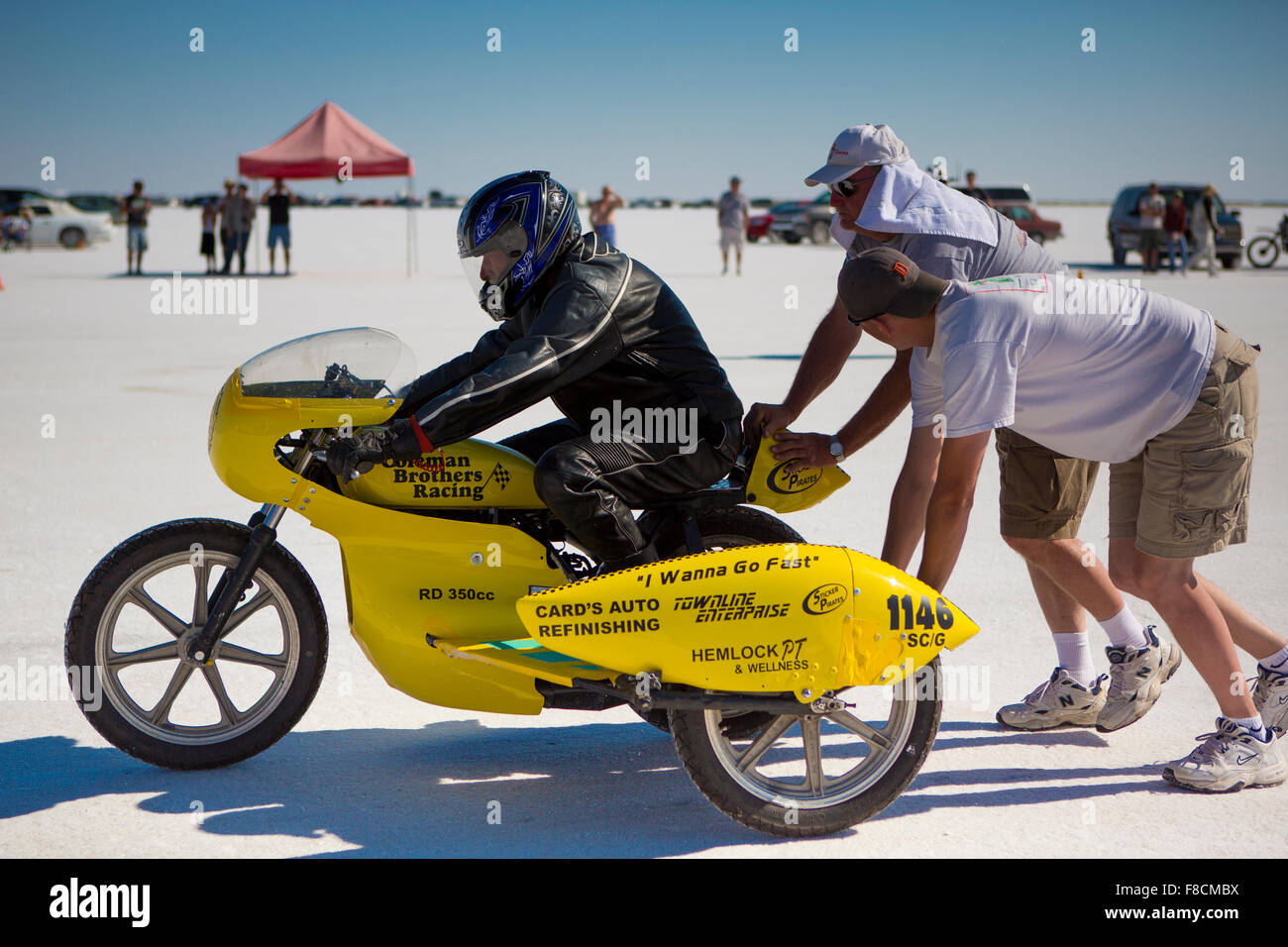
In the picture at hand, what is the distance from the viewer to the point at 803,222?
4459 centimetres

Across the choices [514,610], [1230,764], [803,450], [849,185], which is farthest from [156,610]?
[1230,764]

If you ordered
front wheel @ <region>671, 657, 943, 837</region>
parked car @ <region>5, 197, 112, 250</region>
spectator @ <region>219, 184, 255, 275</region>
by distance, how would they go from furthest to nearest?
parked car @ <region>5, 197, 112, 250</region>, spectator @ <region>219, 184, 255, 275</region>, front wheel @ <region>671, 657, 943, 837</region>

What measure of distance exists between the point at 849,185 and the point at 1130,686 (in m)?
1.98

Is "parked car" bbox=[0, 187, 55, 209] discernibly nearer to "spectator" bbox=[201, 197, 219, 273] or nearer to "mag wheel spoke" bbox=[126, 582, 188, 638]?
"spectator" bbox=[201, 197, 219, 273]

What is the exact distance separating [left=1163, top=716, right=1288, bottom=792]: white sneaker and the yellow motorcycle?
932mm

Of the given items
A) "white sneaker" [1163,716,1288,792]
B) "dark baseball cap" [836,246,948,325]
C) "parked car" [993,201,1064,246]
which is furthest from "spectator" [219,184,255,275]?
"white sneaker" [1163,716,1288,792]

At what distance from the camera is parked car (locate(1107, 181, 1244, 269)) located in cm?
3062

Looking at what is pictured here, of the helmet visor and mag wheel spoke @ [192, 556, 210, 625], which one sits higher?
the helmet visor

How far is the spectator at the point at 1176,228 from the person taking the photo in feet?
93.5

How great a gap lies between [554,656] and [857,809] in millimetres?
958

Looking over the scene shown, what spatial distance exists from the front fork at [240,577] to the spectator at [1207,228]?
2649 cm

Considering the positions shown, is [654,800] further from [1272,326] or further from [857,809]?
[1272,326]
